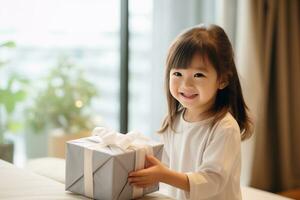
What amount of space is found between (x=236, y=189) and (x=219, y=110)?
0.24 meters

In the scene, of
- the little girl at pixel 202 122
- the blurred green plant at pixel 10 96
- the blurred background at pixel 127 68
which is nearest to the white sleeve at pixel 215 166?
the little girl at pixel 202 122

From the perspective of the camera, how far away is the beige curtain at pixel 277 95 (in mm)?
2389

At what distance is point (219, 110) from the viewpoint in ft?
4.50

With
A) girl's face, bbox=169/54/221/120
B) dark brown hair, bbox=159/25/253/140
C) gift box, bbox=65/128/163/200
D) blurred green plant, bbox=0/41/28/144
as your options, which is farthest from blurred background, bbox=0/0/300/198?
gift box, bbox=65/128/163/200

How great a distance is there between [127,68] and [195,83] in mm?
1263

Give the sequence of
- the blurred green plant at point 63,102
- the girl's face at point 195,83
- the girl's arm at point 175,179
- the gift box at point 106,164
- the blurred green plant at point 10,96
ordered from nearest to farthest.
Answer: the gift box at point 106,164
the girl's arm at point 175,179
the girl's face at point 195,83
the blurred green plant at point 10,96
the blurred green plant at point 63,102

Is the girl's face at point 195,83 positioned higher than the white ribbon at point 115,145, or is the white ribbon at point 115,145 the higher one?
the girl's face at point 195,83

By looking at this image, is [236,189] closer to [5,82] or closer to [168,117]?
[168,117]

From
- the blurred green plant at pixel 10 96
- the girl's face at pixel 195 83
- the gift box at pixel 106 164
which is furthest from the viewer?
the blurred green plant at pixel 10 96

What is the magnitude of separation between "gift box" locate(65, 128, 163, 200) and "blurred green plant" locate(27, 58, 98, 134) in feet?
4.64

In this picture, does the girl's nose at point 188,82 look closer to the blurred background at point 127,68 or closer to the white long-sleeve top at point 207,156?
the white long-sleeve top at point 207,156

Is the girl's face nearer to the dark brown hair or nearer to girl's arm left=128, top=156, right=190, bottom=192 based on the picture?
the dark brown hair

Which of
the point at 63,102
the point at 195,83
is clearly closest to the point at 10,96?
the point at 63,102

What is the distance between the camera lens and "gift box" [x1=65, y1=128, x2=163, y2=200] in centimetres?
104
